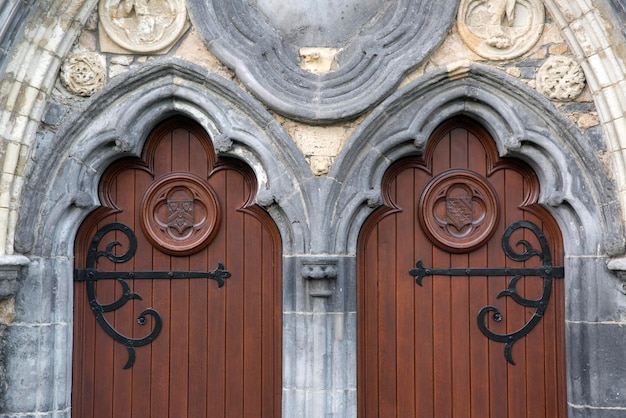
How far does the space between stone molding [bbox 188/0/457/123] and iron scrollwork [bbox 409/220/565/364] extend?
111 centimetres

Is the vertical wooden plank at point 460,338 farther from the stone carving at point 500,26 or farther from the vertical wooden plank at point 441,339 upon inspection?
the stone carving at point 500,26

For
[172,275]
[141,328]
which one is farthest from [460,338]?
[141,328]

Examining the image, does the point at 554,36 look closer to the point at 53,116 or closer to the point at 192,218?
the point at 192,218

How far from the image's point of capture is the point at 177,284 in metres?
4.97

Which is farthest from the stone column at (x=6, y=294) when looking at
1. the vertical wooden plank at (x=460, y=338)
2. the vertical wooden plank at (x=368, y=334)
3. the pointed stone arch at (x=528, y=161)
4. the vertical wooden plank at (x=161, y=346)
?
the vertical wooden plank at (x=460, y=338)

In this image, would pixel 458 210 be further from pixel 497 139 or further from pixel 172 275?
pixel 172 275

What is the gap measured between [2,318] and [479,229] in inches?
113

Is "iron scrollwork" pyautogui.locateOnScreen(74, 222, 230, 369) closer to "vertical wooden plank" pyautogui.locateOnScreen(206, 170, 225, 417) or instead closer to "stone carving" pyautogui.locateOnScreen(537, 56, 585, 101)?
"vertical wooden plank" pyautogui.locateOnScreen(206, 170, 225, 417)

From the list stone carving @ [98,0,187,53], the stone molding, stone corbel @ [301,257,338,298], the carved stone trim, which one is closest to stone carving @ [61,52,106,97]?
stone carving @ [98,0,187,53]

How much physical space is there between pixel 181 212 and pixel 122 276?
1.74 feet

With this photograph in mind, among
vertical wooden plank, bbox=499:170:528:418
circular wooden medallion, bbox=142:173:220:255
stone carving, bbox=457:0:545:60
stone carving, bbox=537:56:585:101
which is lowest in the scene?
vertical wooden plank, bbox=499:170:528:418

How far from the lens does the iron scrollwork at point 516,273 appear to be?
4.91 metres

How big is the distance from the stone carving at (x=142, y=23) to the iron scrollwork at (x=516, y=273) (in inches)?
80.4

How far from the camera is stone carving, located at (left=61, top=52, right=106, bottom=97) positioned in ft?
15.5
